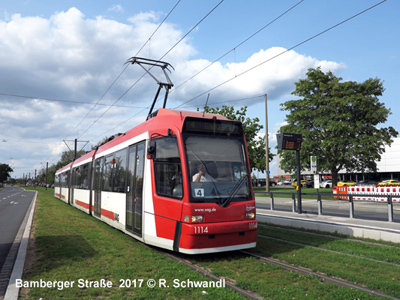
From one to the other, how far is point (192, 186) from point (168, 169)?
2.69 feet

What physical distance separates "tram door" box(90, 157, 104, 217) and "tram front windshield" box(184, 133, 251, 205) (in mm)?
7173

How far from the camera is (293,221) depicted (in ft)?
39.6

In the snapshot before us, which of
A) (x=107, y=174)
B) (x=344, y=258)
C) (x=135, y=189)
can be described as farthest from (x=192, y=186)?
(x=107, y=174)

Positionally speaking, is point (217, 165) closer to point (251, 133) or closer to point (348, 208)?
point (348, 208)

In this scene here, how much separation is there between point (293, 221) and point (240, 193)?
5.70m

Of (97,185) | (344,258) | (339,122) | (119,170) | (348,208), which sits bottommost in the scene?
(344,258)

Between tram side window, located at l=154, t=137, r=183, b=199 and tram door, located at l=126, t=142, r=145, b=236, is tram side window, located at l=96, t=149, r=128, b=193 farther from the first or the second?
tram side window, located at l=154, t=137, r=183, b=199

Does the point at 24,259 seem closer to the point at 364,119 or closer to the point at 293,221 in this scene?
the point at 293,221

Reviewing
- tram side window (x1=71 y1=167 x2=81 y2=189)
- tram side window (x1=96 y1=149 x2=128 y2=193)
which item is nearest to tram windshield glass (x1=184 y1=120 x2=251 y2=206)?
tram side window (x1=96 y1=149 x2=128 y2=193)

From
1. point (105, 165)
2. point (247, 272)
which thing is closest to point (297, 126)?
point (105, 165)

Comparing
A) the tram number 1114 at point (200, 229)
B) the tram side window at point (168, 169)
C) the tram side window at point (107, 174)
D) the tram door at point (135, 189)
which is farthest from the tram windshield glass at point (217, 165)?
the tram side window at point (107, 174)

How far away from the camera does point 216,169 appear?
23.3 ft

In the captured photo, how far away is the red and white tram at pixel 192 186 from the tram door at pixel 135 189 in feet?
0.08

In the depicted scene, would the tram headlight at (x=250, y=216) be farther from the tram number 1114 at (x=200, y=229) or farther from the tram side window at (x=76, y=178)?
the tram side window at (x=76, y=178)
